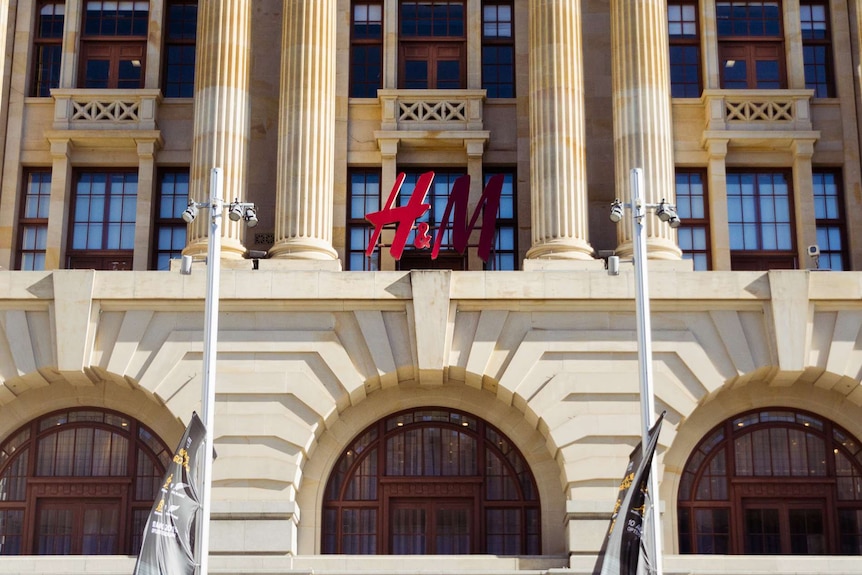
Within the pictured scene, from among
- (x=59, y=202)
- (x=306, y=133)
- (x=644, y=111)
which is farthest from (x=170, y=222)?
(x=644, y=111)

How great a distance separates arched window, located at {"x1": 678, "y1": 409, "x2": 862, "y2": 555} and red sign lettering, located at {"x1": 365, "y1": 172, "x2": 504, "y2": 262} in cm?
690

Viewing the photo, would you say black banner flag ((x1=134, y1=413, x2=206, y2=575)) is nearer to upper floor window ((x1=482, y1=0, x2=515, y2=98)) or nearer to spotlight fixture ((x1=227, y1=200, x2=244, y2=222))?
spotlight fixture ((x1=227, y1=200, x2=244, y2=222))

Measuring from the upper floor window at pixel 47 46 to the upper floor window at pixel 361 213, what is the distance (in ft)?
26.7

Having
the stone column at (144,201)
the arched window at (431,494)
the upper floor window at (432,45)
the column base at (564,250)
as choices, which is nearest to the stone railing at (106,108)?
the stone column at (144,201)

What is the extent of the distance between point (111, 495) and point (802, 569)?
1473 centimetres

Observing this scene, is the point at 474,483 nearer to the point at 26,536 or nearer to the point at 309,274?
the point at 309,274

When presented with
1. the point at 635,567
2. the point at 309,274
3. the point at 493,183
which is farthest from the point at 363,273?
the point at 635,567

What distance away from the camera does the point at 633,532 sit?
23734 mm

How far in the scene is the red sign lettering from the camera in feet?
103

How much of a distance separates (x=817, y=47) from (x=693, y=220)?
5767mm

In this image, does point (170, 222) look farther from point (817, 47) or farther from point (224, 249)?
point (817, 47)

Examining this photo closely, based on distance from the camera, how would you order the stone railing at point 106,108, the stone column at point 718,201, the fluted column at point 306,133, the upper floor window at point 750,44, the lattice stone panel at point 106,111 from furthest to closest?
the upper floor window at point 750,44, the lattice stone panel at point 106,111, the stone railing at point 106,108, the stone column at point 718,201, the fluted column at point 306,133

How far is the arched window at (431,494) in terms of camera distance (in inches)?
1177

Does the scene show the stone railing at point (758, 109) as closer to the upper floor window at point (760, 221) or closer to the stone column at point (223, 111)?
the upper floor window at point (760, 221)
